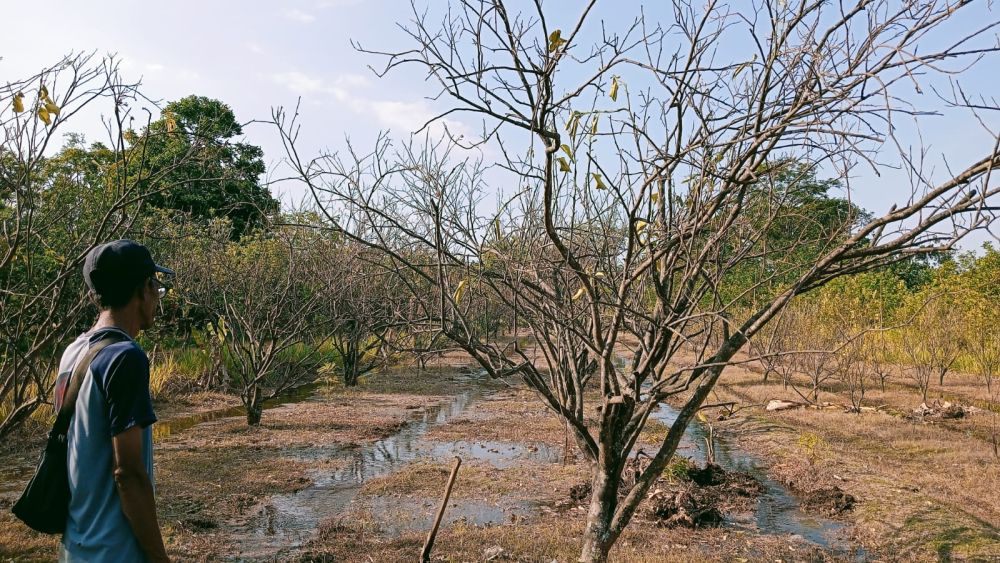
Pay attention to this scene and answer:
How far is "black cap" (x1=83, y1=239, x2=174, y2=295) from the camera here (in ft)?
7.41

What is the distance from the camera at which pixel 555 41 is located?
3238 mm

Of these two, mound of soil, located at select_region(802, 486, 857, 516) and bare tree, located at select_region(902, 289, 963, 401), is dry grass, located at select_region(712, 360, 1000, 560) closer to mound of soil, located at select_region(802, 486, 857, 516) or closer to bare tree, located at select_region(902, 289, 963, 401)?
mound of soil, located at select_region(802, 486, 857, 516)

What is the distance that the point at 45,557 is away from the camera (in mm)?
5523

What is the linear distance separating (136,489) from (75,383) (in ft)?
1.26

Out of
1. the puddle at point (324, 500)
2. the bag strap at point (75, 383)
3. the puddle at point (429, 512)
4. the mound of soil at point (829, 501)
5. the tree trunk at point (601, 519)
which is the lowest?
the mound of soil at point (829, 501)

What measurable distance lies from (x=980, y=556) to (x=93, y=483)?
6.72 metres

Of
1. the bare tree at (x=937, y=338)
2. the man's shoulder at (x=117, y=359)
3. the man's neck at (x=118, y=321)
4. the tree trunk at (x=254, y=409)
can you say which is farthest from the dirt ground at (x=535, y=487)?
Answer: the man's shoulder at (x=117, y=359)

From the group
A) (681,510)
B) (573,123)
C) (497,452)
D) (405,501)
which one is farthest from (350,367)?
(573,123)

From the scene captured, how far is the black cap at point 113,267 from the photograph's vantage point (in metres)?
2.26

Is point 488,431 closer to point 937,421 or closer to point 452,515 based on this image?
point 452,515

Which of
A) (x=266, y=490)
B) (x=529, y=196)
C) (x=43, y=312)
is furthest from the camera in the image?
(x=43, y=312)

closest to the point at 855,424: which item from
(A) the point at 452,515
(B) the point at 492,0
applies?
(A) the point at 452,515

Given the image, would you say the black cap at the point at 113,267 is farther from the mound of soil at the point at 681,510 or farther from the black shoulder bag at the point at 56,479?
the mound of soil at the point at 681,510

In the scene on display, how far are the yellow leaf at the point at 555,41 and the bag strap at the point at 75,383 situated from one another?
2.19m
